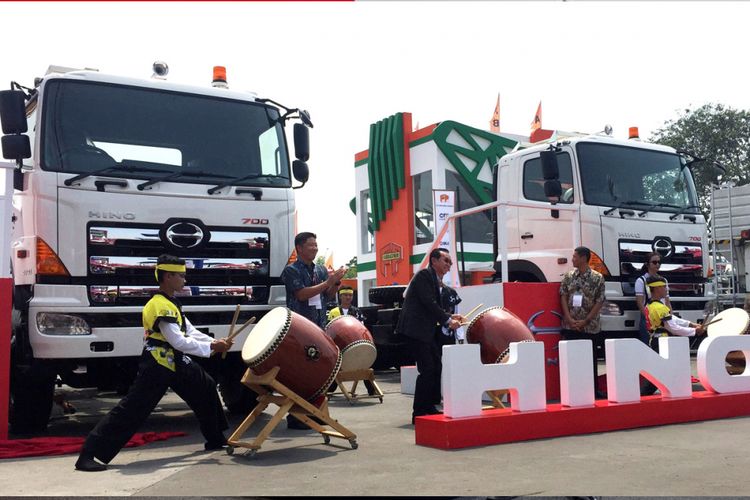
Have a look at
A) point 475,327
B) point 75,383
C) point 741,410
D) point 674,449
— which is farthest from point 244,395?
point 741,410

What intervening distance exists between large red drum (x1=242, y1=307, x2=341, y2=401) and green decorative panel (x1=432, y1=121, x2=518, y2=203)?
66.0ft

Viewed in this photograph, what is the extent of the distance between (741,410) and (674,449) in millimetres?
2319

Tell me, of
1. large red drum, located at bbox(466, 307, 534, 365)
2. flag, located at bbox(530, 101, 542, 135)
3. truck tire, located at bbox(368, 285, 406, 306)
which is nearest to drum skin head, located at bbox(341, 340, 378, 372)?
large red drum, located at bbox(466, 307, 534, 365)

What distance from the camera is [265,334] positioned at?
21.0ft

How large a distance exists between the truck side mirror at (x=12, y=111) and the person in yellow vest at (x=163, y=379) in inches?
74.8

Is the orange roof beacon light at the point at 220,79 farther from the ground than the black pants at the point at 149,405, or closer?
farther from the ground

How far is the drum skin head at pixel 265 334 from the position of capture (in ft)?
20.6

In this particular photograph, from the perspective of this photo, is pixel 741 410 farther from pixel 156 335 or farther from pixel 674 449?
pixel 156 335

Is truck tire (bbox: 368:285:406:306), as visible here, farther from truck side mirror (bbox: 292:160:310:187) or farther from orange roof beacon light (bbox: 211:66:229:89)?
orange roof beacon light (bbox: 211:66:229:89)

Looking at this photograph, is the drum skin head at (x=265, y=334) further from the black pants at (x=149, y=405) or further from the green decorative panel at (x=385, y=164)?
the green decorative panel at (x=385, y=164)

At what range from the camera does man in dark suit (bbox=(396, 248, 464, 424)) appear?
25.1ft

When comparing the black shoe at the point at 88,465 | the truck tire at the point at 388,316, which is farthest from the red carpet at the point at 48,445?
the truck tire at the point at 388,316

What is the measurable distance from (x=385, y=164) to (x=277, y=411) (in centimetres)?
2242

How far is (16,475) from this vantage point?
5.77 m
